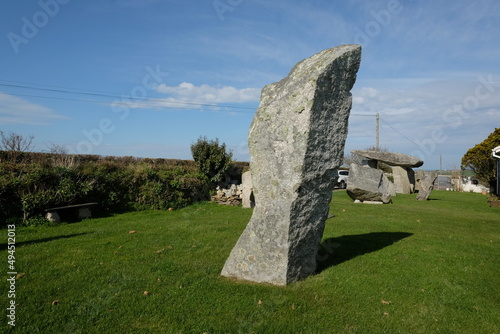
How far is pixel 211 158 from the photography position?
16.6 metres

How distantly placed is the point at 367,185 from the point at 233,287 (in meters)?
12.8

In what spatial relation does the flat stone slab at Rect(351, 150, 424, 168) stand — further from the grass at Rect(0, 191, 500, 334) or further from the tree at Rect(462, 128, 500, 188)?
the grass at Rect(0, 191, 500, 334)

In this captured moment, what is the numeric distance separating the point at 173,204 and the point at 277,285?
967 cm

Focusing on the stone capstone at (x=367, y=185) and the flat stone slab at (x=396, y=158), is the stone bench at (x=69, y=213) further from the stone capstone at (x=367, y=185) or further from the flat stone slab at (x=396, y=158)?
the flat stone slab at (x=396, y=158)

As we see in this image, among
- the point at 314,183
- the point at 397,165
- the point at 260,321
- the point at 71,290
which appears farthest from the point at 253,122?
the point at 397,165

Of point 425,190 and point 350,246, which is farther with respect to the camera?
point 425,190

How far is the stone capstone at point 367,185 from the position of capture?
53.4 feet

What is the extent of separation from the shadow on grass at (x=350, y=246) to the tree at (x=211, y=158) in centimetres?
906

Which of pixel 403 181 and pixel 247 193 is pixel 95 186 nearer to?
pixel 247 193

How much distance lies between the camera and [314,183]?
5332 millimetres

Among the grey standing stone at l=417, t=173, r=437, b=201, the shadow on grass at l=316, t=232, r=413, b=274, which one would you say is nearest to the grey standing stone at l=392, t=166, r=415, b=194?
the grey standing stone at l=417, t=173, r=437, b=201

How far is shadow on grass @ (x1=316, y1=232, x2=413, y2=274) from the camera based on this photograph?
21.8ft

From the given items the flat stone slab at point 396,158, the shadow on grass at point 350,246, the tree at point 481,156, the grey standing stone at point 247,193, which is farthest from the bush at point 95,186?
the tree at point 481,156

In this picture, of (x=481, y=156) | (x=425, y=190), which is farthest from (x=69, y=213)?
(x=481, y=156)
